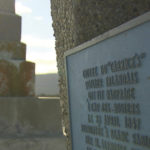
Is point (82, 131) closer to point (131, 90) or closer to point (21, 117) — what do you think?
point (131, 90)

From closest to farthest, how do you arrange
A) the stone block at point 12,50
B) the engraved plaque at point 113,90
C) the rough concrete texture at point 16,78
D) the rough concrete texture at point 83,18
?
the engraved plaque at point 113,90 → the rough concrete texture at point 83,18 → the rough concrete texture at point 16,78 → the stone block at point 12,50

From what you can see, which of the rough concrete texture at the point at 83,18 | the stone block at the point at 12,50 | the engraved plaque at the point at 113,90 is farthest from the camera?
the stone block at the point at 12,50

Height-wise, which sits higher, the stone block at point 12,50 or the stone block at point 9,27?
the stone block at point 9,27

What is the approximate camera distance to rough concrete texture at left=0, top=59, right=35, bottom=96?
15.2 feet

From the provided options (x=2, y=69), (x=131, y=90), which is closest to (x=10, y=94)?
(x=2, y=69)

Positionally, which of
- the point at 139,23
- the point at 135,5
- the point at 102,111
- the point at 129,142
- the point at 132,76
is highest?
the point at 135,5

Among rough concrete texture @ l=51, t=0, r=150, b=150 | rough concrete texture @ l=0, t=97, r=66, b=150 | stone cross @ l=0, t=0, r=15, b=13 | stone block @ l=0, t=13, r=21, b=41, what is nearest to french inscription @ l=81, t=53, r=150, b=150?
rough concrete texture @ l=51, t=0, r=150, b=150

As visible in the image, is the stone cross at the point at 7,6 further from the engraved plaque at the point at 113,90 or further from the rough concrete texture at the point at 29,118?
the engraved plaque at the point at 113,90

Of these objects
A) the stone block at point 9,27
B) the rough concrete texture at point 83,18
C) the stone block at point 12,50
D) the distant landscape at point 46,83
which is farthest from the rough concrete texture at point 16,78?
the distant landscape at point 46,83

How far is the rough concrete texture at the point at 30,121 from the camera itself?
13.9ft

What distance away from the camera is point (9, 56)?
494 centimetres

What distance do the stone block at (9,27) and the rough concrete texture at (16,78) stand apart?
60cm

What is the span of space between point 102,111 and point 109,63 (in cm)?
30

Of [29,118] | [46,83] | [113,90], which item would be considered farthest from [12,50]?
[46,83]
